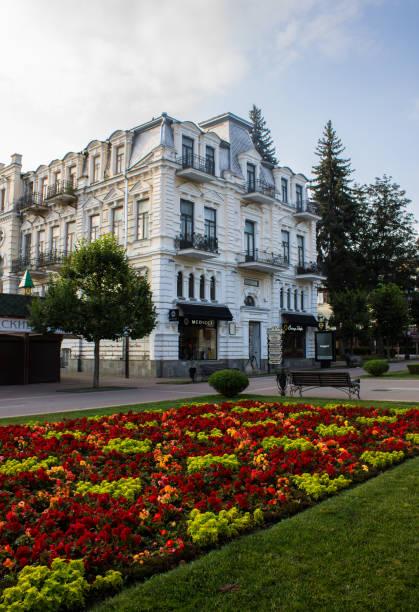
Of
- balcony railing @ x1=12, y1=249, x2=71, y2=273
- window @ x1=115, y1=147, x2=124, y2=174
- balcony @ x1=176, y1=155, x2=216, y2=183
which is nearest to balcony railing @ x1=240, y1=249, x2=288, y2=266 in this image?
balcony @ x1=176, y1=155, x2=216, y2=183

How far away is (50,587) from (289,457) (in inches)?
171

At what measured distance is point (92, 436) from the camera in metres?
Result: 8.81

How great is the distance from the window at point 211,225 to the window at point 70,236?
10806 millimetres

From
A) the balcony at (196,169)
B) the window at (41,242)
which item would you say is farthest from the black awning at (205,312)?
the window at (41,242)

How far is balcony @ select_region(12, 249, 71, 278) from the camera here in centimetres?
3653

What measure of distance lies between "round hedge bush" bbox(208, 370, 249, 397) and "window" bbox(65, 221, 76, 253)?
24.4 m

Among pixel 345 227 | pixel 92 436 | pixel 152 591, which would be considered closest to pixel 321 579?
pixel 152 591

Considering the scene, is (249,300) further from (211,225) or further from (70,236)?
(70,236)

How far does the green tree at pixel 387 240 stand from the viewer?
2282 inches

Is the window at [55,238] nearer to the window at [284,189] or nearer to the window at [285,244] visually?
the window at [285,244]

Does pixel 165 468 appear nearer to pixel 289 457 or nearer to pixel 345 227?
pixel 289 457

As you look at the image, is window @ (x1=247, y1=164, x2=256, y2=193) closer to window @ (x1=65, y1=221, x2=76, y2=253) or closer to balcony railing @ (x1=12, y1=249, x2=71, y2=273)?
window @ (x1=65, y1=221, x2=76, y2=253)

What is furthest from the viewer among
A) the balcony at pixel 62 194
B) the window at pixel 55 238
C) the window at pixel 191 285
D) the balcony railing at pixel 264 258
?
the window at pixel 55 238

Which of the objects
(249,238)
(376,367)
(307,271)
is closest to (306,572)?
(376,367)
